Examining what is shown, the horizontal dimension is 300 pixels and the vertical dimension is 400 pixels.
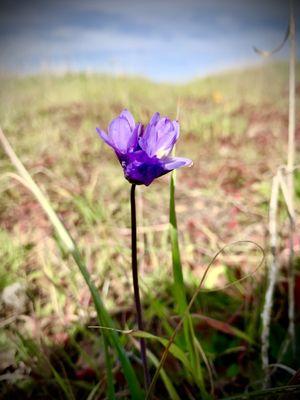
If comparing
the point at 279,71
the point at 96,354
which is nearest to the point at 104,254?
the point at 96,354

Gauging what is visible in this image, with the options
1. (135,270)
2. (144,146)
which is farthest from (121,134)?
(135,270)

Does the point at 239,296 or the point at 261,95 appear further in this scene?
the point at 261,95

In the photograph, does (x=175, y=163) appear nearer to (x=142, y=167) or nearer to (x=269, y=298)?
(x=142, y=167)

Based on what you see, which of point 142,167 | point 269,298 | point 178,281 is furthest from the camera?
point 269,298

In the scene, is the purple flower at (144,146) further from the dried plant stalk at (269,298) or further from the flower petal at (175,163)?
the dried plant stalk at (269,298)

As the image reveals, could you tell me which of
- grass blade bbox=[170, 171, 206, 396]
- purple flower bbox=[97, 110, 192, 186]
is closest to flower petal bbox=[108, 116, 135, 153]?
purple flower bbox=[97, 110, 192, 186]

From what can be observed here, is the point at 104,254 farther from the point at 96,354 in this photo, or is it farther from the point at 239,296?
the point at 239,296

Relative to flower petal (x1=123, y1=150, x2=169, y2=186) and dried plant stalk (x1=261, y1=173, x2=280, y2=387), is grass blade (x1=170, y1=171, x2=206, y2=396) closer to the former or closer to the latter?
flower petal (x1=123, y1=150, x2=169, y2=186)
